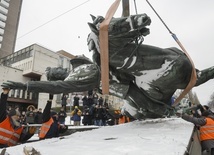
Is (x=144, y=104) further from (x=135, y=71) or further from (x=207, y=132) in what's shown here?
(x=207, y=132)

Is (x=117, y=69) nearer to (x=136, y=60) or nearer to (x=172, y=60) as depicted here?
(x=136, y=60)

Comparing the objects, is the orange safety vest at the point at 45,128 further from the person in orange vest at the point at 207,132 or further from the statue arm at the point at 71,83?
the person in orange vest at the point at 207,132

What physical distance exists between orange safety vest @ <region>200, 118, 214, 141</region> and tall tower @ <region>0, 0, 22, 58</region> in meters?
46.9

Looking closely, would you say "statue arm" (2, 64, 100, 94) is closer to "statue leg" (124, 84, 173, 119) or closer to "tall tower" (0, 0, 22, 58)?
"statue leg" (124, 84, 173, 119)

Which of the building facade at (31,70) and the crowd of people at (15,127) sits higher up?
the building facade at (31,70)

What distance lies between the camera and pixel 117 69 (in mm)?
4742

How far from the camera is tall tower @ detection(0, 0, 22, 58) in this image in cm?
4631

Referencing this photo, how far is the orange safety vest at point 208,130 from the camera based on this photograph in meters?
5.39

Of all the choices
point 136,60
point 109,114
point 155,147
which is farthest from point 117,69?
point 109,114

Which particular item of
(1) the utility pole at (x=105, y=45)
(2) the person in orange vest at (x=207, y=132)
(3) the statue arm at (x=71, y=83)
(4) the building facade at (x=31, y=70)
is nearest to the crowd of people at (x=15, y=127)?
(3) the statue arm at (x=71, y=83)

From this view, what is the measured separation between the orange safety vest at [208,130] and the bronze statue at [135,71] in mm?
865

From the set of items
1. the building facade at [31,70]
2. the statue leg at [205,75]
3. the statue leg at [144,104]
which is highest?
the building facade at [31,70]

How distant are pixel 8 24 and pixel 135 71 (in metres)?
49.2

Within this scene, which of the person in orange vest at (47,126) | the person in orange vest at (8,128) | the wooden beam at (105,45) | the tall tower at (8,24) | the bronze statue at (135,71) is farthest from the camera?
the tall tower at (8,24)
